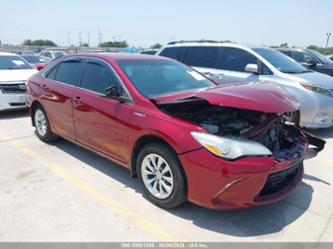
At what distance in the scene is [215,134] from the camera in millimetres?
3035

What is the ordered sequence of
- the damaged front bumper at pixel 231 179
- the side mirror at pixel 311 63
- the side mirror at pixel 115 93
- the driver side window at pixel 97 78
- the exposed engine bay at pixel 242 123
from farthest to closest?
the side mirror at pixel 311 63
the driver side window at pixel 97 78
the side mirror at pixel 115 93
the exposed engine bay at pixel 242 123
the damaged front bumper at pixel 231 179

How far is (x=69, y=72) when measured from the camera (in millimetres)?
4789

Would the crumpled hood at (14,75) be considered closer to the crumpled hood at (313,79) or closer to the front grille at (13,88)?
the front grille at (13,88)

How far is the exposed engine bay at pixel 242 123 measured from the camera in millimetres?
3240

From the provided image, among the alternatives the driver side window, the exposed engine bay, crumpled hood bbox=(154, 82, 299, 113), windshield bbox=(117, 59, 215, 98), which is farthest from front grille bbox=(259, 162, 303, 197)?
the driver side window

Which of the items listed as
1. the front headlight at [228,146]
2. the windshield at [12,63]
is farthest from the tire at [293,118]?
the windshield at [12,63]

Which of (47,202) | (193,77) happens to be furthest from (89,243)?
(193,77)

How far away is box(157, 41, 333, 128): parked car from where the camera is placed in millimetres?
5957

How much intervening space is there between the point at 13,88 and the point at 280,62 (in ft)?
20.6

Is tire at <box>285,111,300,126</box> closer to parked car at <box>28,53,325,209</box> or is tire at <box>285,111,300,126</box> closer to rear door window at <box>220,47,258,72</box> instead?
parked car at <box>28,53,325,209</box>

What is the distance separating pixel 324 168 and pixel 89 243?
11.7 feet

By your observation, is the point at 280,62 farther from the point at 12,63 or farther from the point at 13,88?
the point at 12,63

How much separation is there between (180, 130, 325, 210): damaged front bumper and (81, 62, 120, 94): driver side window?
1.56m

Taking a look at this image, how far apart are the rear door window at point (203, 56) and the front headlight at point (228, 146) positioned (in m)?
4.50
